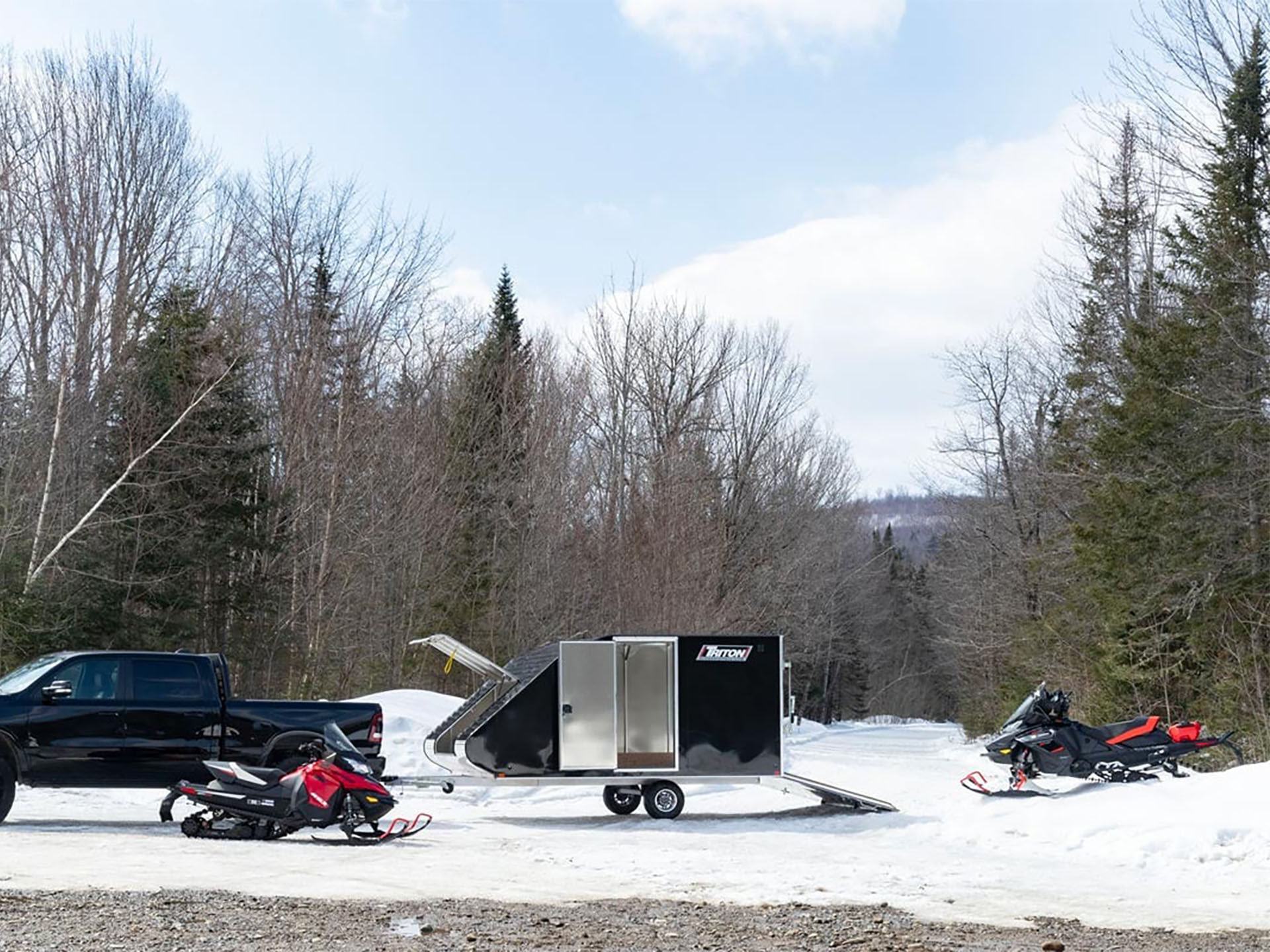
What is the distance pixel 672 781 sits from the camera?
15.6 m

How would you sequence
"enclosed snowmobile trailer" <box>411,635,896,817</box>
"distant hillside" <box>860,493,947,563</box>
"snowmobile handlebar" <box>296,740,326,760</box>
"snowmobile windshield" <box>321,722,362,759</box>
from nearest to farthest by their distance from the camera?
1. "snowmobile windshield" <box>321,722,362,759</box>
2. "snowmobile handlebar" <box>296,740,326,760</box>
3. "enclosed snowmobile trailer" <box>411,635,896,817</box>
4. "distant hillside" <box>860,493,947,563</box>

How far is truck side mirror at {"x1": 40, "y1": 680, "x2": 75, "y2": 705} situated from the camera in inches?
530

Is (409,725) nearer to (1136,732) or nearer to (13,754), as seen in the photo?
(13,754)

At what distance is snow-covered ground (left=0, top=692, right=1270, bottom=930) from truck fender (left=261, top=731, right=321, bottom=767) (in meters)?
1.22

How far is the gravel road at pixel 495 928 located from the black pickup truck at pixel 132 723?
4857 mm

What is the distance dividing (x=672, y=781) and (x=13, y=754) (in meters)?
6.87

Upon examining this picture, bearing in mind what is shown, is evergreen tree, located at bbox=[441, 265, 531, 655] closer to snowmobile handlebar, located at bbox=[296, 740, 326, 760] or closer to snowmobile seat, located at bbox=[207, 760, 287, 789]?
snowmobile handlebar, located at bbox=[296, 740, 326, 760]

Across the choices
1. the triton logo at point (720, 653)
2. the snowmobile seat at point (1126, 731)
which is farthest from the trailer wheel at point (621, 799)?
the snowmobile seat at point (1126, 731)

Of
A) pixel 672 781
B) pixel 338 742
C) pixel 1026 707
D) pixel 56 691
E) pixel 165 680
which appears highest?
pixel 165 680

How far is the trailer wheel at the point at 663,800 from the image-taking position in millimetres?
15570

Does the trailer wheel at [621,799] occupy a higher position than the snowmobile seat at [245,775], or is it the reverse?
the snowmobile seat at [245,775]

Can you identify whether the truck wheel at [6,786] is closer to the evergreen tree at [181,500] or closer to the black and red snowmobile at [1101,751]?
the black and red snowmobile at [1101,751]

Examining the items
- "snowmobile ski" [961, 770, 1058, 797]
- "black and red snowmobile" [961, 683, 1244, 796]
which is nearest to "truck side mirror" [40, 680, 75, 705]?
"snowmobile ski" [961, 770, 1058, 797]

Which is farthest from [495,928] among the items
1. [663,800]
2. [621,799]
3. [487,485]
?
[487,485]
